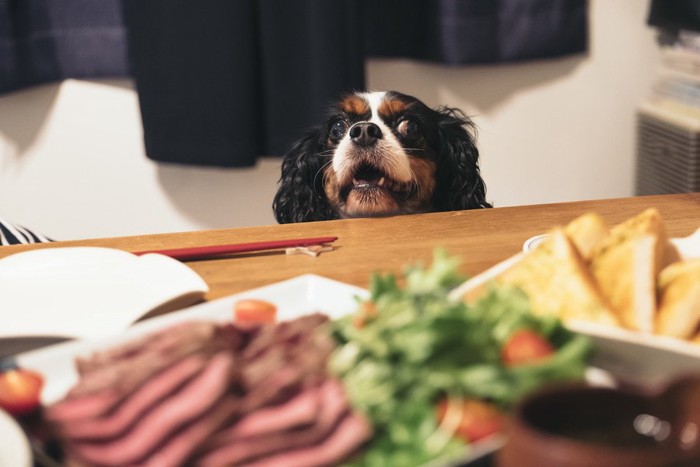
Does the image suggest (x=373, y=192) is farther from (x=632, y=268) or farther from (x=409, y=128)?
(x=632, y=268)

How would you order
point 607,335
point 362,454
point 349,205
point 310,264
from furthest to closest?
point 349,205, point 310,264, point 607,335, point 362,454

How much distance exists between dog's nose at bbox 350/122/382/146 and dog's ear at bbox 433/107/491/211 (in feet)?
0.77

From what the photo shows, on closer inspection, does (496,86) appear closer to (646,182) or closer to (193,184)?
(646,182)

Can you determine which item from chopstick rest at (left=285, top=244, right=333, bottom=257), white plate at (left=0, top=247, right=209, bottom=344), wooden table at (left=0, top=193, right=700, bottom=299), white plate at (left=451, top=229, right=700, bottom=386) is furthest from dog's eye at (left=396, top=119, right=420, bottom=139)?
white plate at (left=451, top=229, right=700, bottom=386)

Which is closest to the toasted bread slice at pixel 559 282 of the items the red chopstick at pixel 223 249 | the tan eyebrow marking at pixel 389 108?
the red chopstick at pixel 223 249

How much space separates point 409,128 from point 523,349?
1517 millimetres

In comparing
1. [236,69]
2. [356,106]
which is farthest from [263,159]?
[356,106]

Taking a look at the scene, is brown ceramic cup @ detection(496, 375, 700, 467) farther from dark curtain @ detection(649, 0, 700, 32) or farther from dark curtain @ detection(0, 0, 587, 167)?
dark curtain @ detection(649, 0, 700, 32)

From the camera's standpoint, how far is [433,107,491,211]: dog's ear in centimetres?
210

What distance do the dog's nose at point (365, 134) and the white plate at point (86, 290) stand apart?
967 millimetres

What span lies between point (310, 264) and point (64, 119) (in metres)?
2.07

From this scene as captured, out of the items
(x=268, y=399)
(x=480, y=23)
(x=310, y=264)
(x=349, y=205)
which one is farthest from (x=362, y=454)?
(x=480, y=23)

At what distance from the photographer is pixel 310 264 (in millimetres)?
1080

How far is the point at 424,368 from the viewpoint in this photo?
1.81 ft
